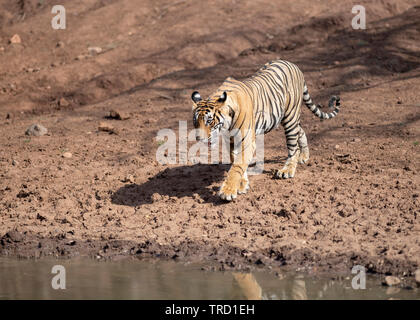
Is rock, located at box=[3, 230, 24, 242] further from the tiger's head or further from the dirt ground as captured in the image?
the tiger's head

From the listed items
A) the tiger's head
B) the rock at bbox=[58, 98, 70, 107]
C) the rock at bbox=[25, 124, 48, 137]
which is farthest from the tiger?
the rock at bbox=[58, 98, 70, 107]

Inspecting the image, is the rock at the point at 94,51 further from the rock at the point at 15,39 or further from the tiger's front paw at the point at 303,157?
the tiger's front paw at the point at 303,157

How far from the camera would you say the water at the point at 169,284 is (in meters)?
5.17

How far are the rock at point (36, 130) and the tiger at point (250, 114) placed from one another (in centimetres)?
414

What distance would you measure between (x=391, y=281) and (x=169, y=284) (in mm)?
1942

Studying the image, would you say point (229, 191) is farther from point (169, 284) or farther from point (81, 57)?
point (81, 57)

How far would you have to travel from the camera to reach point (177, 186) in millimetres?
7609

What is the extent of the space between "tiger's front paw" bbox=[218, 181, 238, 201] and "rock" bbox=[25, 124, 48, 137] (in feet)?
14.1

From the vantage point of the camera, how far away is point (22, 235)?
22.2 feet

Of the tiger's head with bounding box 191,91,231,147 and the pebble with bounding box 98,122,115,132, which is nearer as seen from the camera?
the tiger's head with bounding box 191,91,231,147

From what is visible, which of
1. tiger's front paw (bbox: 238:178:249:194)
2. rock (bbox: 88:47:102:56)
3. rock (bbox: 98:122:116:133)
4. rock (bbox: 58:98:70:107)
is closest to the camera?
tiger's front paw (bbox: 238:178:249:194)

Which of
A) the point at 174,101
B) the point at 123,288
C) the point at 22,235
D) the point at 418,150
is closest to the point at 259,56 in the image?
the point at 174,101

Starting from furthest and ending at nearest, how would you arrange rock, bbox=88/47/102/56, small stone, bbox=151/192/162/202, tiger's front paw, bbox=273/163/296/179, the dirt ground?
rock, bbox=88/47/102/56 → tiger's front paw, bbox=273/163/296/179 → small stone, bbox=151/192/162/202 → the dirt ground

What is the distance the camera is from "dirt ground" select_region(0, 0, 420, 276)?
21.0 feet
